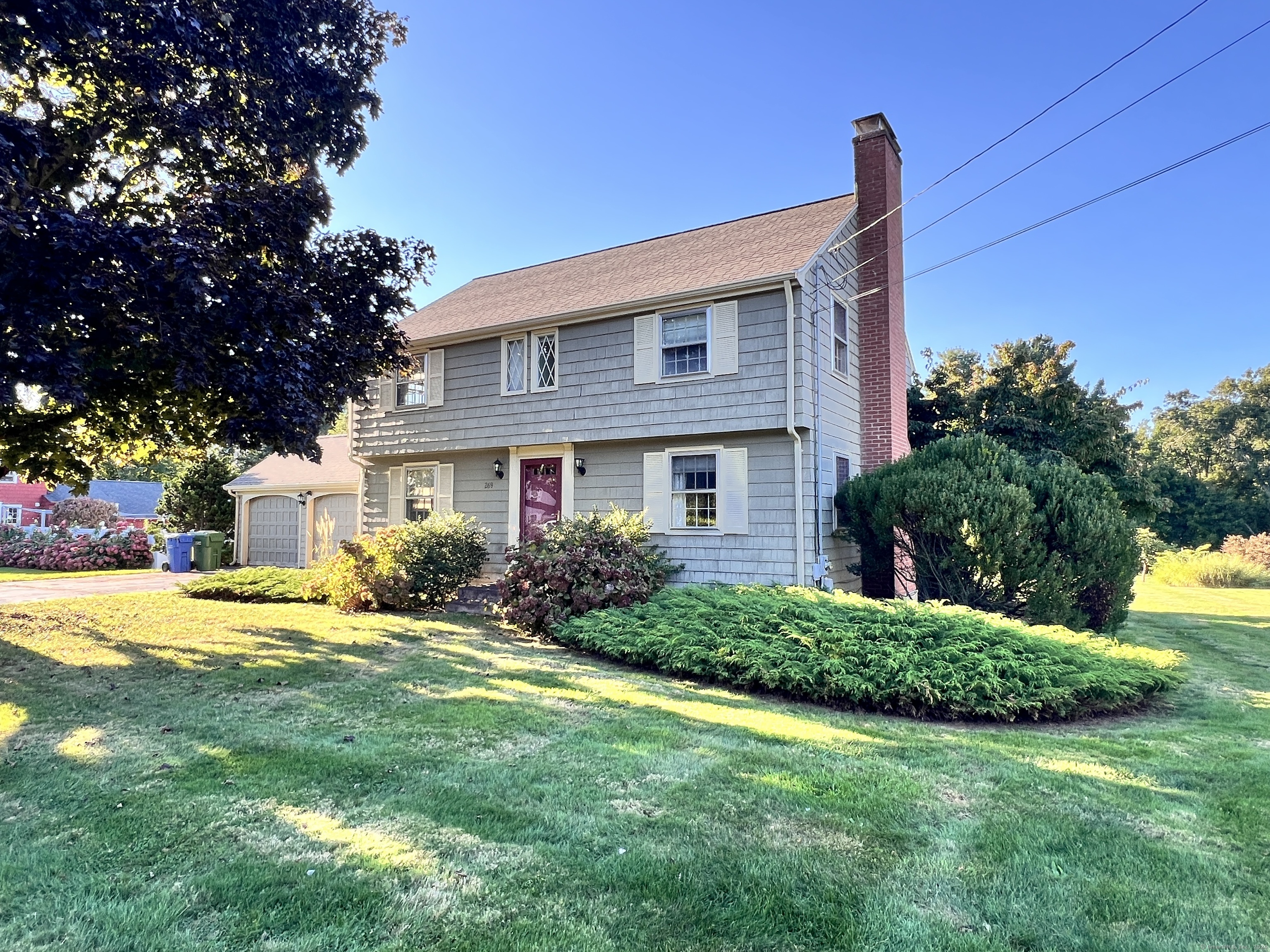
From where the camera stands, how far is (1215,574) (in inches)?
682

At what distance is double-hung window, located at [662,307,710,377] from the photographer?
10.6 metres

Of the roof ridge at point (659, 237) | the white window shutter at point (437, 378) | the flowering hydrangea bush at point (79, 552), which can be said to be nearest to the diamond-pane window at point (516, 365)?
the white window shutter at point (437, 378)

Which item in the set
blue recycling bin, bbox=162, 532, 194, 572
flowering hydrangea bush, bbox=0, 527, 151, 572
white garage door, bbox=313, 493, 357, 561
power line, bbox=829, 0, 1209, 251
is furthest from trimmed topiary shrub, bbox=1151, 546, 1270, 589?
flowering hydrangea bush, bbox=0, 527, 151, 572

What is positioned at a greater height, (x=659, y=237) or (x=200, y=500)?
(x=659, y=237)

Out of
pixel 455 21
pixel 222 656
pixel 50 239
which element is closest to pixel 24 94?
pixel 50 239

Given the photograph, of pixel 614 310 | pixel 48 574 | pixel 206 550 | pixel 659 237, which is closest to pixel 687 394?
pixel 614 310

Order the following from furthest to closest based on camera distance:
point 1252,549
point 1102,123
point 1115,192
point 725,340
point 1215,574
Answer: point 1252,549, point 1215,574, point 725,340, point 1102,123, point 1115,192

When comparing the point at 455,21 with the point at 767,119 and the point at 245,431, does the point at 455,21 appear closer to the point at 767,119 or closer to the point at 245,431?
the point at 767,119

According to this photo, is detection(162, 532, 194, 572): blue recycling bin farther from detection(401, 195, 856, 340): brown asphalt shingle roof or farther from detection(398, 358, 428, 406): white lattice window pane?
detection(401, 195, 856, 340): brown asphalt shingle roof

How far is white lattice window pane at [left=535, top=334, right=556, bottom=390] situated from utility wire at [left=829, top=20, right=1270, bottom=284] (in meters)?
4.95

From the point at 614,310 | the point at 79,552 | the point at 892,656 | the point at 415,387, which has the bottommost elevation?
the point at 892,656

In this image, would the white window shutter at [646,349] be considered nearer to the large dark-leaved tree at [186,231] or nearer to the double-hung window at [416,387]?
the large dark-leaved tree at [186,231]

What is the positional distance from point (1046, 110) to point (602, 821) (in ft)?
30.4

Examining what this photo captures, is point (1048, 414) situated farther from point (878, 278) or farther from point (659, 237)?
point (659, 237)
